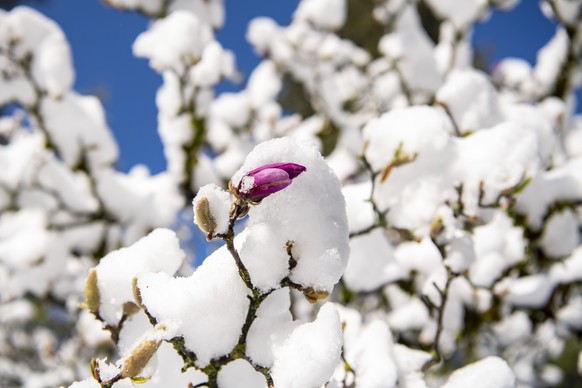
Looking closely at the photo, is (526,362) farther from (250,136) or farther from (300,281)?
(300,281)

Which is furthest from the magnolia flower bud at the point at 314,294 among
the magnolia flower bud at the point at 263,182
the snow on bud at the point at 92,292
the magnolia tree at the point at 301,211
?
the snow on bud at the point at 92,292

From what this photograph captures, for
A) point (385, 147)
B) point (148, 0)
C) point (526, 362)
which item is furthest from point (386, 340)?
point (526, 362)

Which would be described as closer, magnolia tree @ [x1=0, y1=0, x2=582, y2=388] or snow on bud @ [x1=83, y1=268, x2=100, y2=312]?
magnolia tree @ [x1=0, y1=0, x2=582, y2=388]

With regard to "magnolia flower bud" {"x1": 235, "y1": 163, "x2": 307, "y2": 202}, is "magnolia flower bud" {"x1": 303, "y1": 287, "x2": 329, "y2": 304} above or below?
below

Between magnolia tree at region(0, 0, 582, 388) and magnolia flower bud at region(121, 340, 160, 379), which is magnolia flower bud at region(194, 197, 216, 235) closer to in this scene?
magnolia tree at region(0, 0, 582, 388)

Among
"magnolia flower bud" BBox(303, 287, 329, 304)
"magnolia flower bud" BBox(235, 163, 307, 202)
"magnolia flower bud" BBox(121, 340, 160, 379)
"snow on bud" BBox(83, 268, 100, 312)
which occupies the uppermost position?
"snow on bud" BBox(83, 268, 100, 312)

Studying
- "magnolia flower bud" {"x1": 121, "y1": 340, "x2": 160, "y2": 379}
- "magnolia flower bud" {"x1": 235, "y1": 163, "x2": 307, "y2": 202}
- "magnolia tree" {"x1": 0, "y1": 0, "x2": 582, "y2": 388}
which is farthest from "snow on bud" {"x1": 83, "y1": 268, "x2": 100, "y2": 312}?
"magnolia flower bud" {"x1": 235, "y1": 163, "x2": 307, "y2": 202}

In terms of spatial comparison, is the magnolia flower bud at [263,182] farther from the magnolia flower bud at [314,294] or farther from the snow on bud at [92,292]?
the snow on bud at [92,292]

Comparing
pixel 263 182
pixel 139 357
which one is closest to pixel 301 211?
pixel 263 182

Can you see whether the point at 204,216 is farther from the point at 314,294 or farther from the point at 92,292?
the point at 92,292
